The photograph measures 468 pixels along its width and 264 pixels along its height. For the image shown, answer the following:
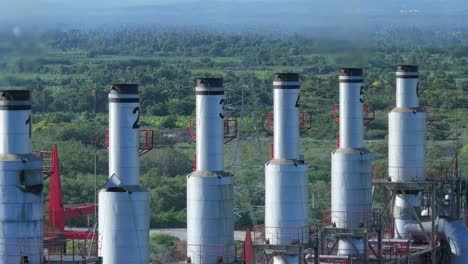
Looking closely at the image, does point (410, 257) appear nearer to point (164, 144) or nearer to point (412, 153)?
point (412, 153)

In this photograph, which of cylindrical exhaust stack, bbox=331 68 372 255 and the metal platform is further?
cylindrical exhaust stack, bbox=331 68 372 255

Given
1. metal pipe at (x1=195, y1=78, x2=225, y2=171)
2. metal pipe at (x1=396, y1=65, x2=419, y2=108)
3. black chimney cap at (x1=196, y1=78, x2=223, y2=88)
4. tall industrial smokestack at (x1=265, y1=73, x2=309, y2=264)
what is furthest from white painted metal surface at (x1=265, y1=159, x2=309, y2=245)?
metal pipe at (x1=396, y1=65, x2=419, y2=108)

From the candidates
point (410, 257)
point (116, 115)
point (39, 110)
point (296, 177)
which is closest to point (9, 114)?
point (116, 115)

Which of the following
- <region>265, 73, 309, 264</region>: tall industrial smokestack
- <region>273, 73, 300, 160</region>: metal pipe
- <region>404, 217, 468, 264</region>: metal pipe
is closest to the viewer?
<region>265, 73, 309, 264</region>: tall industrial smokestack

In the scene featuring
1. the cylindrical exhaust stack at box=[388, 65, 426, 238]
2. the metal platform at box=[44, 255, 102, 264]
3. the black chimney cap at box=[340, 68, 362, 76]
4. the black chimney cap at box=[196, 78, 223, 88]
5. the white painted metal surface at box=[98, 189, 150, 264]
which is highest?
the black chimney cap at box=[340, 68, 362, 76]

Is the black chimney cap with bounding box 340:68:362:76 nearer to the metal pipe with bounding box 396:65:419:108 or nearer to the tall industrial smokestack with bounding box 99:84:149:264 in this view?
the metal pipe with bounding box 396:65:419:108

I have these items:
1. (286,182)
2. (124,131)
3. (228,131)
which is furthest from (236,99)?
(124,131)

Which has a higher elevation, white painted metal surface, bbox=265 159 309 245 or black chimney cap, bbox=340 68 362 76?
black chimney cap, bbox=340 68 362 76
